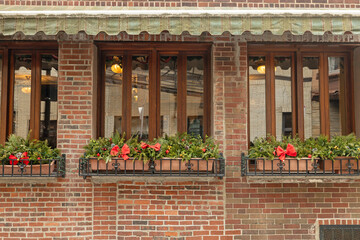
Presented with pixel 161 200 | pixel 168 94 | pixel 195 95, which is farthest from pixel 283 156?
pixel 168 94

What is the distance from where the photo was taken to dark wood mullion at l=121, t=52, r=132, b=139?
5.34 m

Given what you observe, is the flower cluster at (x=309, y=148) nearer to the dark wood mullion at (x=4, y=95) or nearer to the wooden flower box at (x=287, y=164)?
the wooden flower box at (x=287, y=164)

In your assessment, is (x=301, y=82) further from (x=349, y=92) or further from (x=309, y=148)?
(x=309, y=148)

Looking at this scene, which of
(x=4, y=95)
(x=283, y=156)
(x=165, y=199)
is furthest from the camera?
(x=4, y=95)

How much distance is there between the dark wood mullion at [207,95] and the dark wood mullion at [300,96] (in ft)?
4.72

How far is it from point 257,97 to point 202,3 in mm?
1756

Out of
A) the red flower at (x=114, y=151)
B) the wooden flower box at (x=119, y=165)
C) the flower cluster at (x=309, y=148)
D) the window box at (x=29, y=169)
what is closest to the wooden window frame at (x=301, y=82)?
the flower cluster at (x=309, y=148)

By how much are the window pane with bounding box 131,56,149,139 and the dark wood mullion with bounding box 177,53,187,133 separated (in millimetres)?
526

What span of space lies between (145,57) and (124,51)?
1.17ft

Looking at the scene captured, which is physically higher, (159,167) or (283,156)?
(283,156)

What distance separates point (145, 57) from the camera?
17.8 feet

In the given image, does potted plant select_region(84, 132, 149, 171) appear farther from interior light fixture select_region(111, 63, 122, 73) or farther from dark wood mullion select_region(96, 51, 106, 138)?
interior light fixture select_region(111, 63, 122, 73)

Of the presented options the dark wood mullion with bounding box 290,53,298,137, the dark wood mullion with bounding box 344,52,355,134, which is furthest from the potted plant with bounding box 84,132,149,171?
the dark wood mullion with bounding box 344,52,355,134

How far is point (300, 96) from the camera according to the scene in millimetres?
5371
